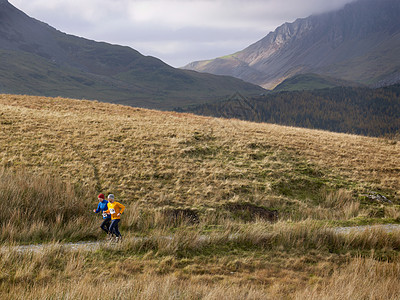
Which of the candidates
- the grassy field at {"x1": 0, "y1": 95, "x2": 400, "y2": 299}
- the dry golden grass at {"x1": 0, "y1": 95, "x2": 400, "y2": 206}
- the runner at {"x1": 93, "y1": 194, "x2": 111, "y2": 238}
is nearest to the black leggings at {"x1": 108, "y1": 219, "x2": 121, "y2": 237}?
the runner at {"x1": 93, "y1": 194, "x2": 111, "y2": 238}

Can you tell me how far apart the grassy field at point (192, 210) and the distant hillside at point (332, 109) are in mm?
129194

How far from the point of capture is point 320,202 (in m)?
15.8

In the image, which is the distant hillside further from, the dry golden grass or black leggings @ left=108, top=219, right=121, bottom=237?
black leggings @ left=108, top=219, right=121, bottom=237

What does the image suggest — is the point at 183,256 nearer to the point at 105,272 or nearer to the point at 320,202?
the point at 105,272

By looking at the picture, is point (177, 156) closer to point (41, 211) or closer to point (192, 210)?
point (192, 210)

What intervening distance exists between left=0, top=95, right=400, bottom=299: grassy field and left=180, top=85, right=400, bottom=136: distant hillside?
424 feet

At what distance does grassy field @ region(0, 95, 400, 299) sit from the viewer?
6.81m

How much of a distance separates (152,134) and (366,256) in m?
17.7

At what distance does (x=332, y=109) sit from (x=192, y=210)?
175m

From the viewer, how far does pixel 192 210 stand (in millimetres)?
12992

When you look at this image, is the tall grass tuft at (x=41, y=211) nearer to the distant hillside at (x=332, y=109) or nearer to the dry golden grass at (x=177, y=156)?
the dry golden grass at (x=177, y=156)

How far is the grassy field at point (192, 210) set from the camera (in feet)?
22.3

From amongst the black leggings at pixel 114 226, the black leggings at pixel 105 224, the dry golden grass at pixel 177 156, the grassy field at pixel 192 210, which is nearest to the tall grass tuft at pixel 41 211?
the grassy field at pixel 192 210

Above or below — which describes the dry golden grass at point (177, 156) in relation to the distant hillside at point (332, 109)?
below
